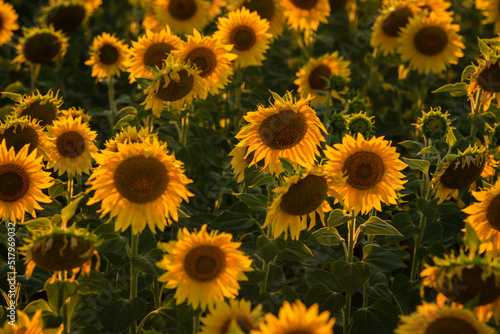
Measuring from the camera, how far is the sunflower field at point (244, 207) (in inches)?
95.6

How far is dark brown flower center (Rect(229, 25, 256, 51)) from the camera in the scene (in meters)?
4.48

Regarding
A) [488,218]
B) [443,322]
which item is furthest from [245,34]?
[443,322]

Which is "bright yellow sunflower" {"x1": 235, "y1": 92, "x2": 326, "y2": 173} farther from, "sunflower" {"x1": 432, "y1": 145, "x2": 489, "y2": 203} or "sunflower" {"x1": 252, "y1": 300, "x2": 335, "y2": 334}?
"sunflower" {"x1": 252, "y1": 300, "x2": 335, "y2": 334}

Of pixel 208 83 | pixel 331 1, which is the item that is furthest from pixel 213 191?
pixel 331 1

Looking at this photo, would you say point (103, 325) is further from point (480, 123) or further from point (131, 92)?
point (131, 92)

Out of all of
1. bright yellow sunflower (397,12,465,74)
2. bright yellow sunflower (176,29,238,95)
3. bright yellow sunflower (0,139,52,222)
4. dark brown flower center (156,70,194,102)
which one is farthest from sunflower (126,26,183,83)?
bright yellow sunflower (397,12,465,74)

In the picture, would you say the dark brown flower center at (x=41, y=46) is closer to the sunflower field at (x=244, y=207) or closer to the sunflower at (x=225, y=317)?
the sunflower field at (x=244, y=207)

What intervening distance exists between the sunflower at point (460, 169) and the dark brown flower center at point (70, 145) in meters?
1.82

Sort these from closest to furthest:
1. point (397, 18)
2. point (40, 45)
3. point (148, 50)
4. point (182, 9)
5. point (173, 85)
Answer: point (173, 85) < point (148, 50) < point (40, 45) < point (397, 18) < point (182, 9)

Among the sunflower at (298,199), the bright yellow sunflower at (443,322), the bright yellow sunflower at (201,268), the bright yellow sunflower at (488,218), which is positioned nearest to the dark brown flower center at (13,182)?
the bright yellow sunflower at (201,268)

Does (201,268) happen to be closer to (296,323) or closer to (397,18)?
(296,323)

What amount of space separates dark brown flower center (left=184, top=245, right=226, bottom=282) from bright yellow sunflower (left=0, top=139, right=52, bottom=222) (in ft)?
2.98

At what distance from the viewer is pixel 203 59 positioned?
3809mm

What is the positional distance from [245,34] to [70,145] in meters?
1.70
